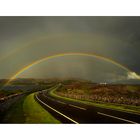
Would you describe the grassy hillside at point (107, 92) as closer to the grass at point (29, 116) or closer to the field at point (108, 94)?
the field at point (108, 94)

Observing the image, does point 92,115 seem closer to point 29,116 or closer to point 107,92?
point 107,92

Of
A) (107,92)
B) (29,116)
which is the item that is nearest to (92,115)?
(107,92)

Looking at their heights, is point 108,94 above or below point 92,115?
above

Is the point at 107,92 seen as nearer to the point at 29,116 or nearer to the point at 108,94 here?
the point at 108,94

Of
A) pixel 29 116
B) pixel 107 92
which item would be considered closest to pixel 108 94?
pixel 107 92

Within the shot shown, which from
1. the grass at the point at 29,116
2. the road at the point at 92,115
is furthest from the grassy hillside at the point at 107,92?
the grass at the point at 29,116

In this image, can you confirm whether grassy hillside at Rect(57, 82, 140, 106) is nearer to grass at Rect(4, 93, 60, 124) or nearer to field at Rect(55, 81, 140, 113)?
field at Rect(55, 81, 140, 113)

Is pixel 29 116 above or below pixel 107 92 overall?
below

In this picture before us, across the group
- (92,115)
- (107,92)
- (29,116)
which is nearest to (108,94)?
(107,92)

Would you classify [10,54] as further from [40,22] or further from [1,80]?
[40,22]

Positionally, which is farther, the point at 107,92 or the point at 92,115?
the point at 107,92
